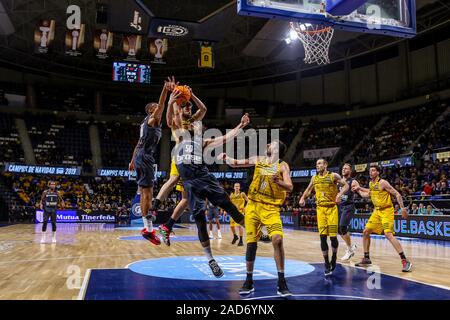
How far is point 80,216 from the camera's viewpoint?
1005 inches

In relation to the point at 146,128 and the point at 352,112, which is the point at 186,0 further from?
the point at 146,128

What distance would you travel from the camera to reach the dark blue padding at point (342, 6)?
677cm

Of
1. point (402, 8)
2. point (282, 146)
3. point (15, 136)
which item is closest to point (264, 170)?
point (282, 146)

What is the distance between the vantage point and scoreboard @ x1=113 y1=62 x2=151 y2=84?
20.8 m

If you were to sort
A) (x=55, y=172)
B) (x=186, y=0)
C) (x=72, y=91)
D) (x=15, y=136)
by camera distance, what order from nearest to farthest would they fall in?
(x=186, y=0)
(x=55, y=172)
(x=15, y=136)
(x=72, y=91)

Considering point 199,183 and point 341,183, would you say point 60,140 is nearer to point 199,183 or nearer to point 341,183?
point 341,183

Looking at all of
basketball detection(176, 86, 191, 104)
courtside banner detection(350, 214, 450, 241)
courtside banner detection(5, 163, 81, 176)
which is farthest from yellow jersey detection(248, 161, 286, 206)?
courtside banner detection(5, 163, 81, 176)

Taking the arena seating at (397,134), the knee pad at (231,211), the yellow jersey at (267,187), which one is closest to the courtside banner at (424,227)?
the arena seating at (397,134)

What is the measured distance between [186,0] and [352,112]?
1487 cm

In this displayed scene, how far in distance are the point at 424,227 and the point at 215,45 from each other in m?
18.8

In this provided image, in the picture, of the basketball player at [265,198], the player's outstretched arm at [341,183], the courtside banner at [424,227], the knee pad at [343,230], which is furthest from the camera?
the courtside banner at [424,227]

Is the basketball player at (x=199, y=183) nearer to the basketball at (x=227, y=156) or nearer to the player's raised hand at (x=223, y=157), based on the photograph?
the basketball at (x=227, y=156)

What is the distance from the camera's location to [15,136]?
3042 centimetres

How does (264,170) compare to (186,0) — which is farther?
(186,0)
